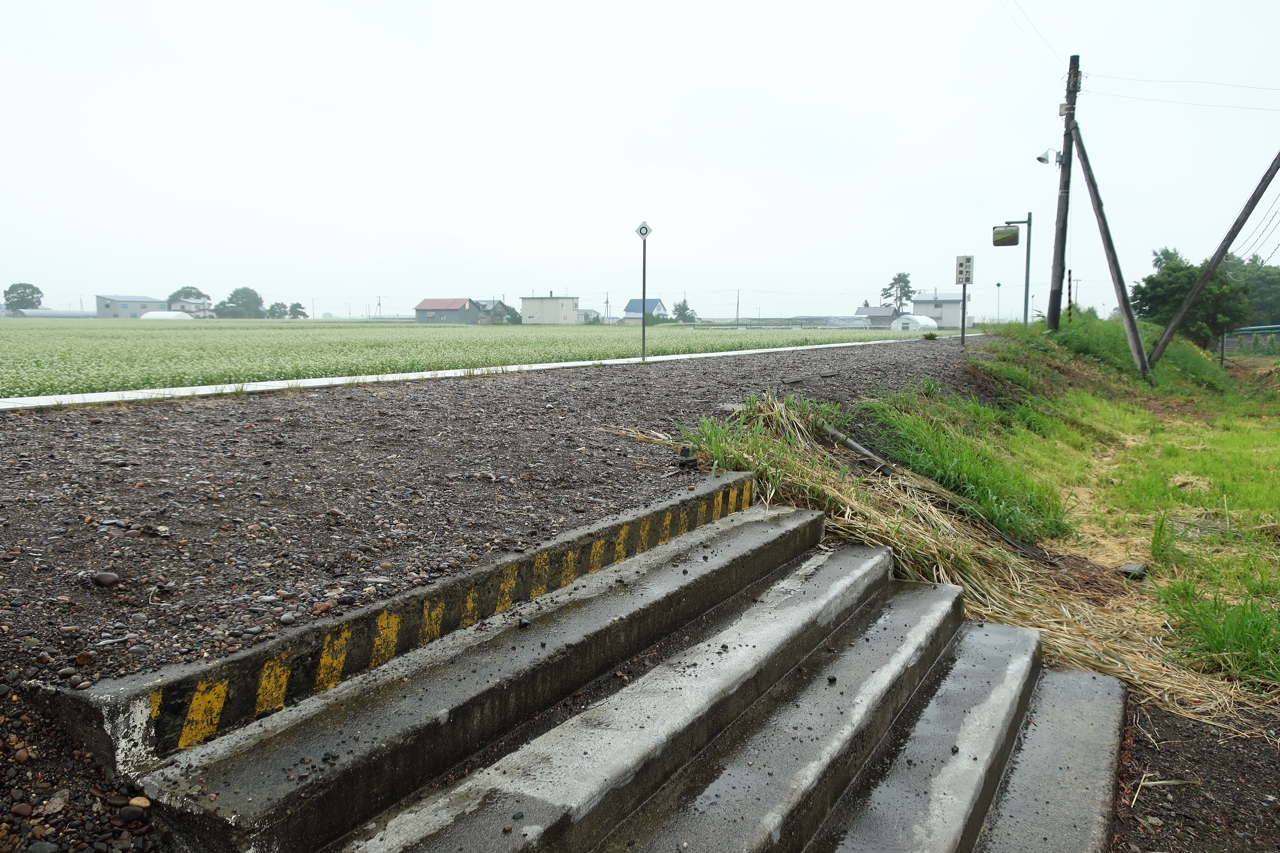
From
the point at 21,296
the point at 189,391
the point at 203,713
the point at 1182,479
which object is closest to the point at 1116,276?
the point at 1182,479

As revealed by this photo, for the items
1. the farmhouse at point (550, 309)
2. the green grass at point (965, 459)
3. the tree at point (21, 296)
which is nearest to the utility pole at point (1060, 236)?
the green grass at point (965, 459)

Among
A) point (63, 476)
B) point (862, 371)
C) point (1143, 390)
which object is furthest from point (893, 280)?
point (63, 476)

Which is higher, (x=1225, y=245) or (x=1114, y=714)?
(x=1225, y=245)

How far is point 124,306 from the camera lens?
306ft

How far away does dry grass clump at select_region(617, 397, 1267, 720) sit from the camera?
3.27 meters

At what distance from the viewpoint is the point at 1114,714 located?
290cm

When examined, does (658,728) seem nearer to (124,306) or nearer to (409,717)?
(409,717)

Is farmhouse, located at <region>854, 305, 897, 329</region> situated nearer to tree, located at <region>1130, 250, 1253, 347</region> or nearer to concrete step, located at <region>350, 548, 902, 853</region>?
tree, located at <region>1130, 250, 1253, 347</region>

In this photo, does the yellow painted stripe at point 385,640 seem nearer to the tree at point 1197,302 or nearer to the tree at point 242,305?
the tree at point 1197,302

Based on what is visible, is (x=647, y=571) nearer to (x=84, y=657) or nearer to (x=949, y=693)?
(x=949, y=693)

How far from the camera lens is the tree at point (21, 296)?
3829 inches

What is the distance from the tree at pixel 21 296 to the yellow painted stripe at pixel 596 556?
4786 inches

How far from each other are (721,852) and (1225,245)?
15.8 m

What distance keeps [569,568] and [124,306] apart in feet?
366
